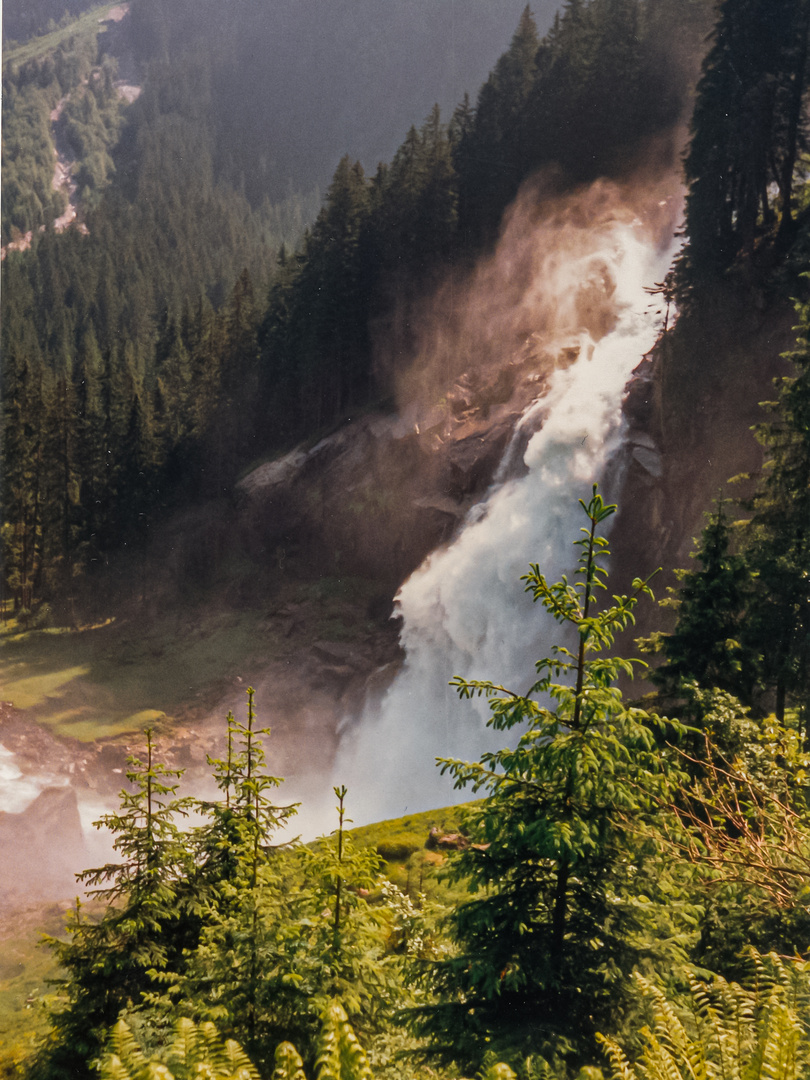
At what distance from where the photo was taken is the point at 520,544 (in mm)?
19141

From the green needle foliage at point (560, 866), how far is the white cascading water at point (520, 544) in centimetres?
1394

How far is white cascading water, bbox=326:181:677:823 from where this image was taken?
1841 cm

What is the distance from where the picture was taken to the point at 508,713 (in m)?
4.30

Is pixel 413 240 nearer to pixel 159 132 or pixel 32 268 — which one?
pixel 159 132

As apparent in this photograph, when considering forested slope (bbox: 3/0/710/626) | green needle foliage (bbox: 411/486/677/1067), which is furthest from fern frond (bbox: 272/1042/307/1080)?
forested slope (bbox: 3/0/710/626)

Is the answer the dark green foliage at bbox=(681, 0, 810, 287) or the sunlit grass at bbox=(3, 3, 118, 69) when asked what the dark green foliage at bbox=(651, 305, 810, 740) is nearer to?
the dark green foliage at bbox=(681, 0, 810, 287)

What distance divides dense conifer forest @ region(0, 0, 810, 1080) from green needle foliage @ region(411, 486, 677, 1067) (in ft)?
0.08

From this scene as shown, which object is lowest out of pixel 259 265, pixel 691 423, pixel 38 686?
pixel 38 686

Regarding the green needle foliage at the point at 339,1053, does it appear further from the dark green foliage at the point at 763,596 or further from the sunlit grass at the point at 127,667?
the sunlit grass at the point at 127,667

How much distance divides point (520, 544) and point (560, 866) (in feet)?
50.1

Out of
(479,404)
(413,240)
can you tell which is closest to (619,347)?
(479,404)

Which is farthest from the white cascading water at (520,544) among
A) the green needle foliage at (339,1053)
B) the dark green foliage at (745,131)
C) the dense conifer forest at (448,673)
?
the green needle foliage at (339,1053)

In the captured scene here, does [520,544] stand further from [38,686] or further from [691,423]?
[38,686]

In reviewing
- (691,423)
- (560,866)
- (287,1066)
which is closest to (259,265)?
(691,423)
